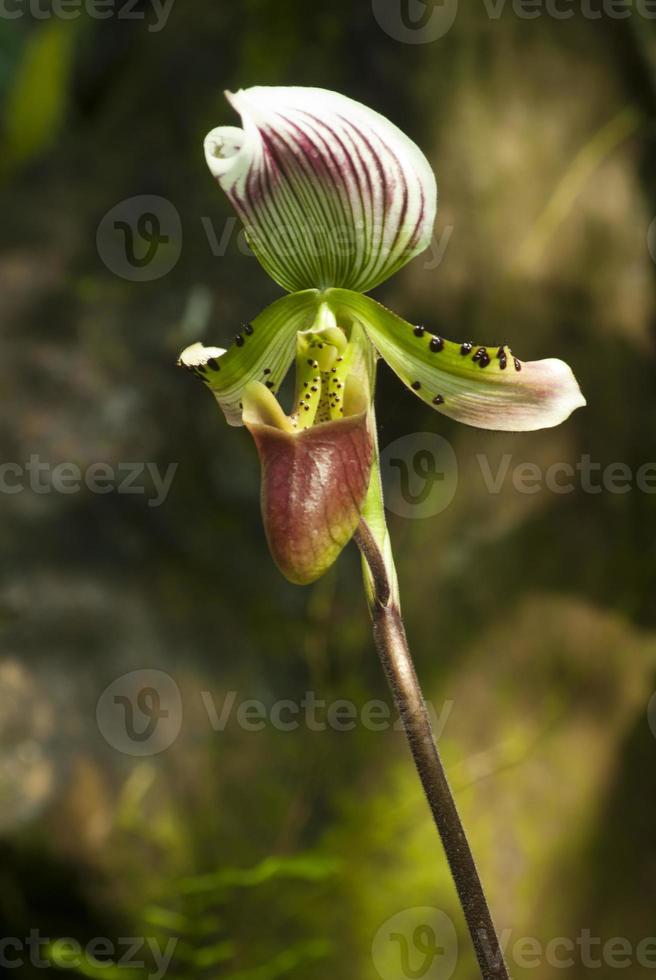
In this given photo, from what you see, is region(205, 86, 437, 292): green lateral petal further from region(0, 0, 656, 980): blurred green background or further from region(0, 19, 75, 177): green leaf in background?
region(0, 19, 75, 177): green leaf in background

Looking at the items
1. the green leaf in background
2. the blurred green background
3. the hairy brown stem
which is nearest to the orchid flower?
the hairy brown stem

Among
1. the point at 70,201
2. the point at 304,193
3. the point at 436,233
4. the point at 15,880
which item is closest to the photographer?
the point at 304,193

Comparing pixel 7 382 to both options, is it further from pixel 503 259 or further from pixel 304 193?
pixel 304 193

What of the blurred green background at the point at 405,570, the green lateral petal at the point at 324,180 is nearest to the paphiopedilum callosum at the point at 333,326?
the green lateral petal at the point at 324,180

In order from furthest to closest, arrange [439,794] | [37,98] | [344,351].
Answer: [37,98] < [344,351] < [439,794]

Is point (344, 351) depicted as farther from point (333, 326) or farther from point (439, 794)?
point (439, 794)

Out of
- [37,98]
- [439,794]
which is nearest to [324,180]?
[439,794]

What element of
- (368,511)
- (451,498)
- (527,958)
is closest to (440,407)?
(368,511)
